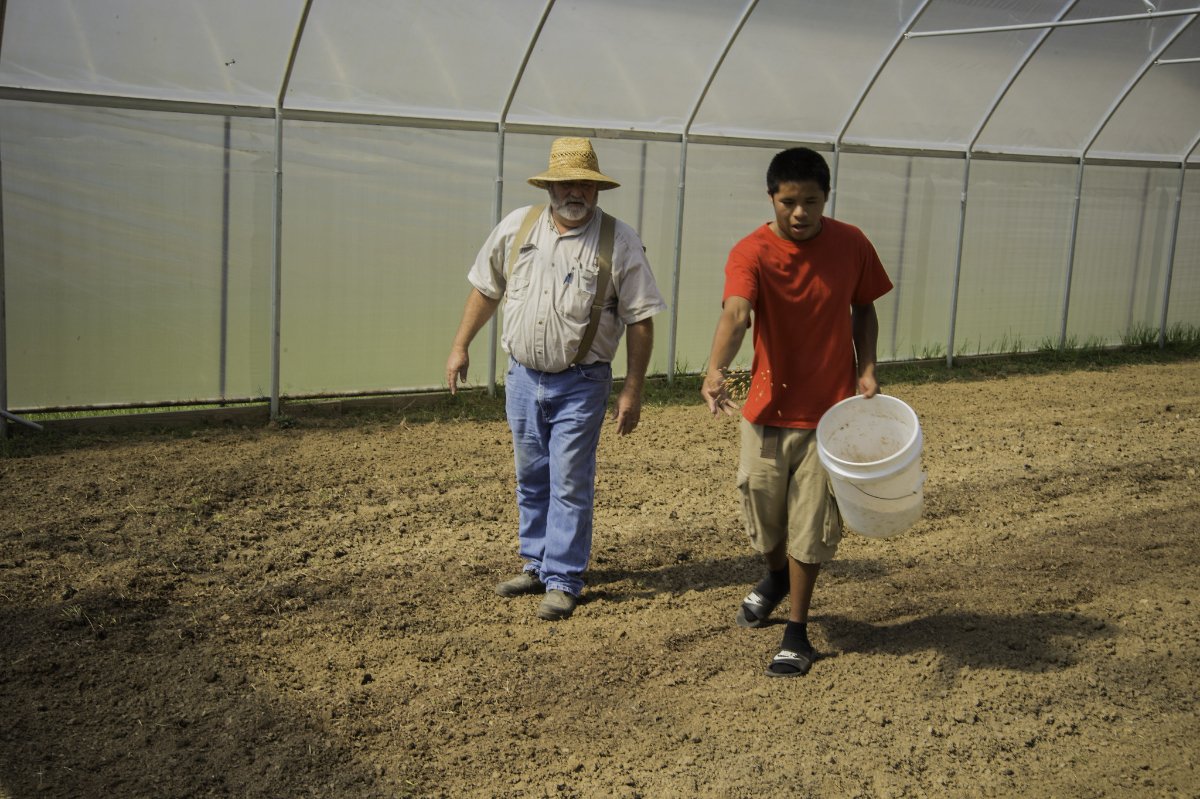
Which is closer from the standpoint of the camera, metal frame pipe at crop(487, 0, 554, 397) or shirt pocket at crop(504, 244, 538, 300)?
shirt pocket at crop(504, 244, 538, 300)

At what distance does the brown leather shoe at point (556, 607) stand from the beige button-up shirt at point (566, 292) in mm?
801

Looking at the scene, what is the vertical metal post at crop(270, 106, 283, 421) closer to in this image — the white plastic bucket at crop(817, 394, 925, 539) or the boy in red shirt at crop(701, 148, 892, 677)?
the boy in red shirt at crop(701, 148, 892, 677)

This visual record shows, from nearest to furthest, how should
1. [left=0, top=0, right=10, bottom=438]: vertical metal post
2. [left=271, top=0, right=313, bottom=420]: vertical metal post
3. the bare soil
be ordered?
1. the bare soil
2. [left=0, top=0, right=10, bottom=438]: vertical metal post
3. [left=271, top=0, right=313, bottom=420]: vertical metal post

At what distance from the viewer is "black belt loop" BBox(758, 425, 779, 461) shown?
3738mm

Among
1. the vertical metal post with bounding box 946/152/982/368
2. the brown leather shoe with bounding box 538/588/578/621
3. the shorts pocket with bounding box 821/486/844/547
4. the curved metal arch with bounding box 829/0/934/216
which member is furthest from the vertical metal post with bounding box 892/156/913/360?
the shorts pocket with bounding box 821/486/844/547

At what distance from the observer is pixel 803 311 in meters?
3.69

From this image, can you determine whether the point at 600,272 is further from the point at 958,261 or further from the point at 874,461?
the point at 958,261

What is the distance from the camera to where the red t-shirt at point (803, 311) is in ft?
12.0

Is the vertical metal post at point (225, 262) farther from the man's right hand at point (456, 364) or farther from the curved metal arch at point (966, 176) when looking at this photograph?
the curved metal arch at point (966, 176)

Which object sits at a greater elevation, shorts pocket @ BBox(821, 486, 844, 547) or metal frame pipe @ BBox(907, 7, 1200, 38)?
metal frame pipe @ BBox(907, 7, 1200, 38)

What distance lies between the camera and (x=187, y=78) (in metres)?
6.73

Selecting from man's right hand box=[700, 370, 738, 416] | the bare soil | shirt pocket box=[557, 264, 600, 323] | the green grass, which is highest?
shirt pocket box=[557, 264, 600, 323]

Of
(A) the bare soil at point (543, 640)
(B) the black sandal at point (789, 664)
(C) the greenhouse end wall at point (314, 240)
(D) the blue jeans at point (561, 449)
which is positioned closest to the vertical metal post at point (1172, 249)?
(C) the greenhouse end wall at point (314, 240)

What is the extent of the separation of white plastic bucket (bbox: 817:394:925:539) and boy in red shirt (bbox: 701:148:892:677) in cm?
10
